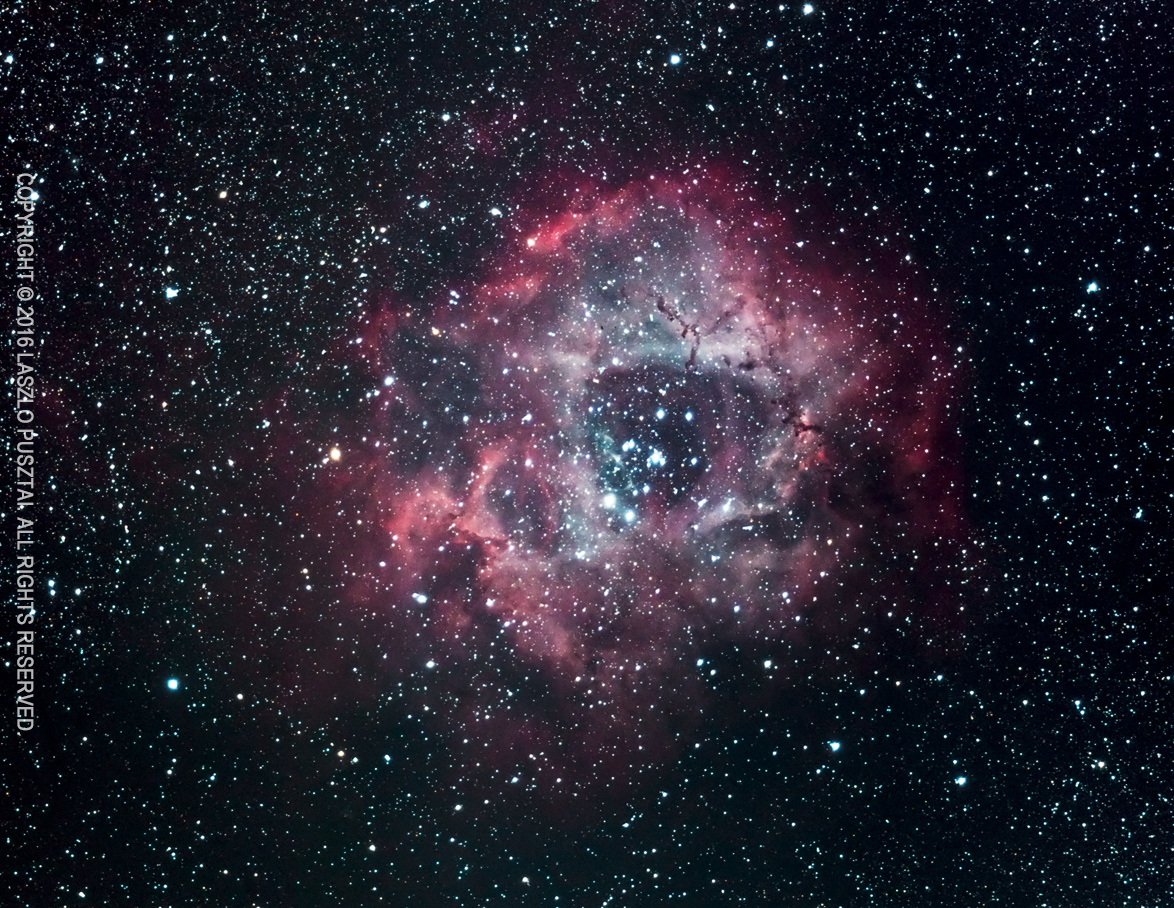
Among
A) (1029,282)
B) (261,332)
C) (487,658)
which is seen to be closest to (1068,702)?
(1029,282)

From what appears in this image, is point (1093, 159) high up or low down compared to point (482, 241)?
up

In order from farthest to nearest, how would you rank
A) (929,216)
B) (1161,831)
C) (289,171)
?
(1161,831) < (929,216) < (289,171)

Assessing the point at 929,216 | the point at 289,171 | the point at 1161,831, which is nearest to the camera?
the point at 289,171

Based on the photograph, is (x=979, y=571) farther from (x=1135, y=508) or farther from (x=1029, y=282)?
(x=1029, y=282)

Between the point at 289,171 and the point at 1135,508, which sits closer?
the point at 289,171

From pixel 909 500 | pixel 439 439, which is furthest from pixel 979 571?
pixel 439 439

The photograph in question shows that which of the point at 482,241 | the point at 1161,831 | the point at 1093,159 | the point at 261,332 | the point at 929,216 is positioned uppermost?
the point at 1093,159
